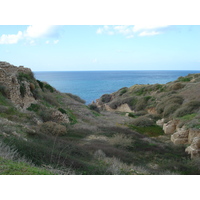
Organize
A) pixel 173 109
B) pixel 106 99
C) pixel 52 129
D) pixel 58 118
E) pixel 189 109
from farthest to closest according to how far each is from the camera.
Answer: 1. pixel 106 99
2. pixel 173 109
3. pixel 189 109
4. pixel 58 118
5. pixel 52 129

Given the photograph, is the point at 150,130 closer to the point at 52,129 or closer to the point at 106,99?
the point at 52,129

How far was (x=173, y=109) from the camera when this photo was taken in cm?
2147

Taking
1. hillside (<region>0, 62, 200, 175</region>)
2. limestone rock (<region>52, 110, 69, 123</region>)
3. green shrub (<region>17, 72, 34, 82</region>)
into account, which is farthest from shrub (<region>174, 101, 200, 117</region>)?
green shrub (<region>17, 72, 34, 82</region>)

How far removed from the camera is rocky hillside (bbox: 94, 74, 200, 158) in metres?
13.1

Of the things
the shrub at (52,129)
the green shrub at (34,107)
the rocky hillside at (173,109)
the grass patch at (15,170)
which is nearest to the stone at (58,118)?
the green shrub at (34,107)

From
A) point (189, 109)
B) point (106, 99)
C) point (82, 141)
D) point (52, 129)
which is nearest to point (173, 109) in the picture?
point (189, 109)

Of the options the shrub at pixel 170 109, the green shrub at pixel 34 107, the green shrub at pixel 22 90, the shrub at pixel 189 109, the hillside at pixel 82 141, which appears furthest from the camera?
the shrub at pixel 170 109

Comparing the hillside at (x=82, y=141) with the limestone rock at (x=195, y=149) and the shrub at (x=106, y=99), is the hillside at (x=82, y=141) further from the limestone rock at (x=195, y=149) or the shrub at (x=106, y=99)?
the shrub at (x=106, y=99)

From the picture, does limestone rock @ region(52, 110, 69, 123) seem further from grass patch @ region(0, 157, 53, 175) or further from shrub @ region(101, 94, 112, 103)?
shrub @ region(101, 94, 112, 103)

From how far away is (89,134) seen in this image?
1341 centimetres

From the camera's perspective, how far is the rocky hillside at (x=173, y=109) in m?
13.1

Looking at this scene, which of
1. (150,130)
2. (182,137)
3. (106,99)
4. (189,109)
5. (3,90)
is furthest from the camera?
(106,99)

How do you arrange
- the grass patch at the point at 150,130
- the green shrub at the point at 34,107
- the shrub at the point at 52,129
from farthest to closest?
the grass patch at the point at 150,130
the green shrub at the point at 34,107
the shrub at the point at 52,129

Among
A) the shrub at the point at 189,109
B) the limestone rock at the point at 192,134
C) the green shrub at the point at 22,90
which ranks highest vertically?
the green shrub at the point at 22,90
